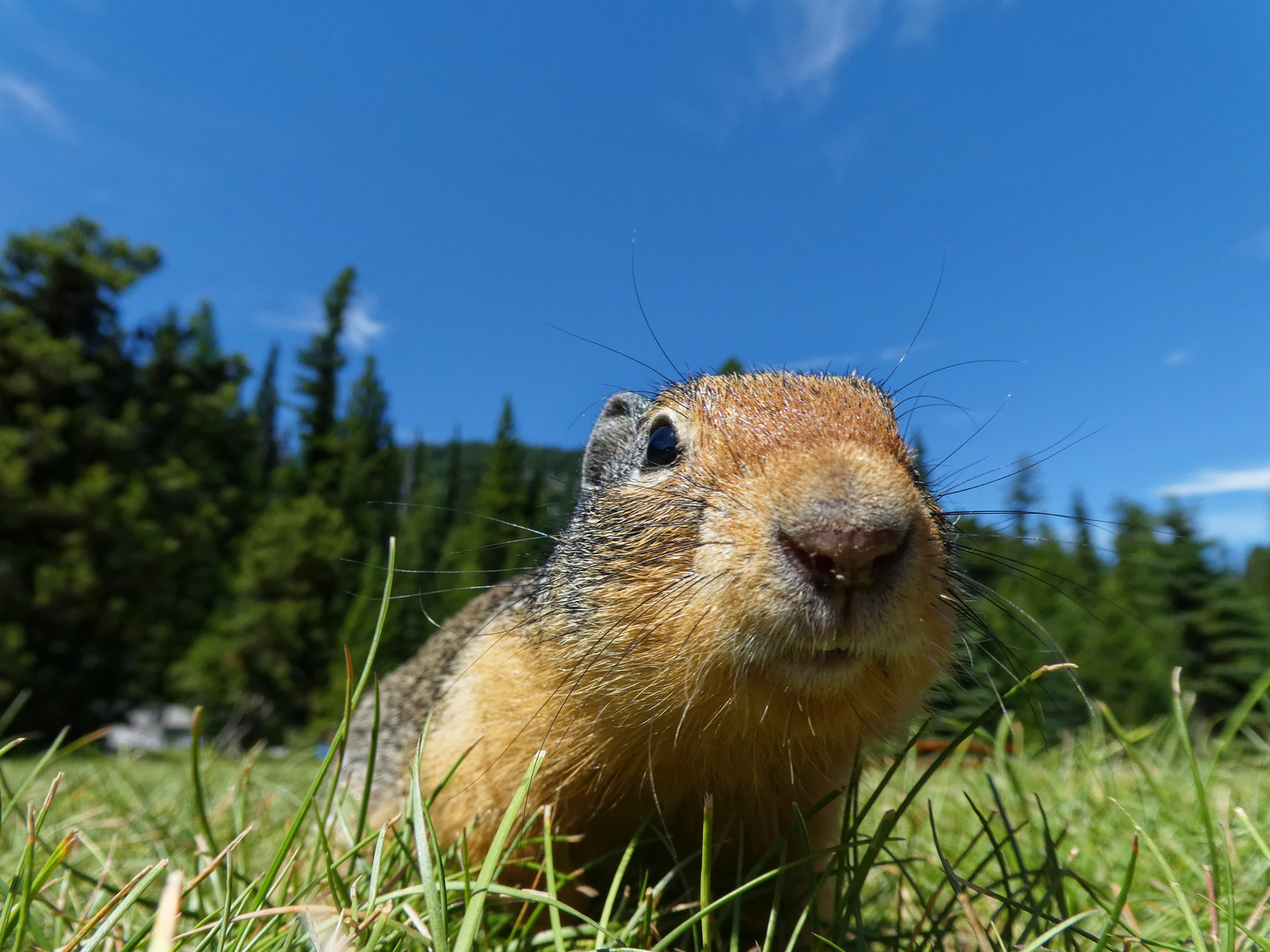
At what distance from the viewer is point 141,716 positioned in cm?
2422

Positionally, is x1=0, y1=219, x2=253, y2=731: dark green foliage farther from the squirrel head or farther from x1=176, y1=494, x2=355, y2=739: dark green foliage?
the squirrel head

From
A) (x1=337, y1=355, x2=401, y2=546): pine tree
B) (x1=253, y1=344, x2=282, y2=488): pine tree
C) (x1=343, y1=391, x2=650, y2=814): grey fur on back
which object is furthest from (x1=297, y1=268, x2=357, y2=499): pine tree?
(x1=343, y1=391, x2=650, y2=814): grey fur on back

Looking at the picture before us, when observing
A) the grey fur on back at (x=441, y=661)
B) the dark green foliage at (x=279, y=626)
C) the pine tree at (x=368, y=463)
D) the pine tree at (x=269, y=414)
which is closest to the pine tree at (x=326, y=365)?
the pine tree at (x=368, y=463)

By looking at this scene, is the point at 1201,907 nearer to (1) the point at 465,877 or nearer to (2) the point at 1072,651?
(1) the point at 465,877

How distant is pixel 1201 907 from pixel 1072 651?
2036 centimetres

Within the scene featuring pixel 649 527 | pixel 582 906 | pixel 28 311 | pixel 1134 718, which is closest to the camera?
pixel 649 527

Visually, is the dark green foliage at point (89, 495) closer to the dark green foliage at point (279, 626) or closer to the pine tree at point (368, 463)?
the dark green foliage at point (279, 626)

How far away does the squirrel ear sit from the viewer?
2727 millimetres

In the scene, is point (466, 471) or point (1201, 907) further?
point (466, 471)

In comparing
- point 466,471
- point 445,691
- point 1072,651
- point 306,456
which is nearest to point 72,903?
point 445,691

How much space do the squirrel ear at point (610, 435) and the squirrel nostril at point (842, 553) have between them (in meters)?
1.27

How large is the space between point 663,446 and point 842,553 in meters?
0.96

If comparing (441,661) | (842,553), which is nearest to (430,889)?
(842,553)

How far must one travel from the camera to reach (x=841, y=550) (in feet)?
4.68
